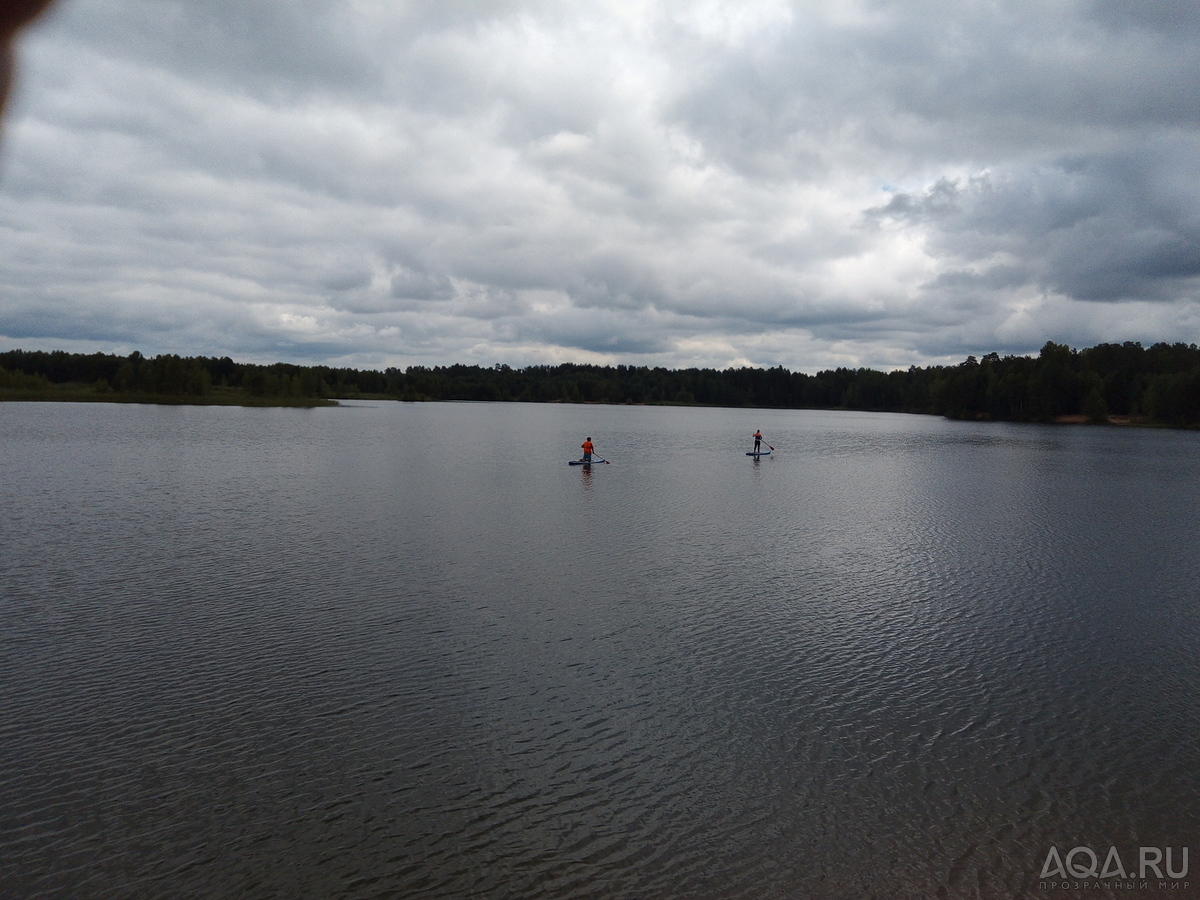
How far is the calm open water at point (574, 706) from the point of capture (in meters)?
9.87

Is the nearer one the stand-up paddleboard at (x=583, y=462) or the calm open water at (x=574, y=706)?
the calm open water at (x=574, y=706)

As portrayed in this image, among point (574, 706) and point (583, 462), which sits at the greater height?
point (583, 462)

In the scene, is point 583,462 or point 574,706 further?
point 583,462

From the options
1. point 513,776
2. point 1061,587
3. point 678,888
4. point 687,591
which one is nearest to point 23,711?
point 513,776

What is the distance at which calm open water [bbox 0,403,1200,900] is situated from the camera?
987 cm

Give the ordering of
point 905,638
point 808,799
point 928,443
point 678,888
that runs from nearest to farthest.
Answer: point 678,888 < point 808,799 < point 905,638 < point 928,443

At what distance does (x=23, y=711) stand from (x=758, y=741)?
39.5 ft

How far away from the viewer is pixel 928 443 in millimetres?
92188

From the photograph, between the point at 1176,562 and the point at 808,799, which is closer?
the point at 808,799

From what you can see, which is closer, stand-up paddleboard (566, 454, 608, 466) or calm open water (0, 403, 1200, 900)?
calm open water (0, 403, 1200, 900)

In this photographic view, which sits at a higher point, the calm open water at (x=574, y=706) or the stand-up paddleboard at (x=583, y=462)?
the stand-up paddleboard at (x=583, y=462)

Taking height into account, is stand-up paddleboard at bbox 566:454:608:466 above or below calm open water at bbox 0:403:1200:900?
above

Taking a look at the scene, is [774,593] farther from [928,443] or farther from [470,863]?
[928,443]

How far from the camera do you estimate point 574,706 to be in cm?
1392
